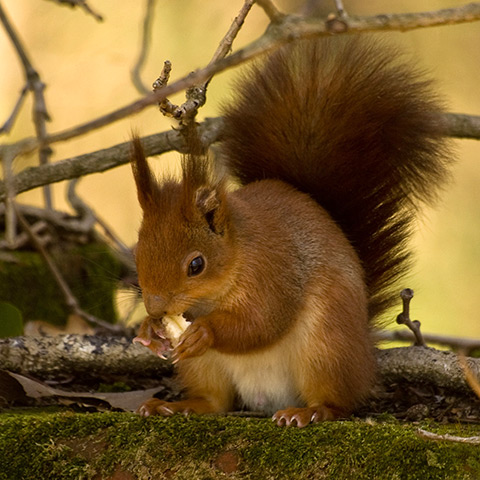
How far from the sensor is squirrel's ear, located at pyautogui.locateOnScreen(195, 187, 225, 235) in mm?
1937

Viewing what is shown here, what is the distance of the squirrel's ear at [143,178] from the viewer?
1.90m

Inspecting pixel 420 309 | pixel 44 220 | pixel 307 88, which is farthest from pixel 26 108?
pixel 307 88

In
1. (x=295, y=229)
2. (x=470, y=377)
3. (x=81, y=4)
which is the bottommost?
(x=470, y=377)

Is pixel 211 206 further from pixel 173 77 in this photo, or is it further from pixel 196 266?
pixel 173 77

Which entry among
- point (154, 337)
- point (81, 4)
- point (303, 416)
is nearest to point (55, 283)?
point (81, 4)

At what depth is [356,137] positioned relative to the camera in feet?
7.32

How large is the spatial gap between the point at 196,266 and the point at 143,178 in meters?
0.22

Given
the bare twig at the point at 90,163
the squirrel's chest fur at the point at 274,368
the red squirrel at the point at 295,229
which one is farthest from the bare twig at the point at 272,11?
the squirrel's chest fur at the point at 274,368

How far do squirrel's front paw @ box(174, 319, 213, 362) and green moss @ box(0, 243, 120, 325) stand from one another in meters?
1.09

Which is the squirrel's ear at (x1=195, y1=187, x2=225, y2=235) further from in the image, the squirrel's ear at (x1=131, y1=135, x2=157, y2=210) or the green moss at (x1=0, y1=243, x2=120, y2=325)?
the green moss at (x1=0, y1=243, x2=120, y2=325)

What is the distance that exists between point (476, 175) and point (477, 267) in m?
0.48

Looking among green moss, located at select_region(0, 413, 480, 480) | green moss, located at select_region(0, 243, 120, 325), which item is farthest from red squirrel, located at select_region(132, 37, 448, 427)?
green moss, located at select_region(0, 243, 120, 325)

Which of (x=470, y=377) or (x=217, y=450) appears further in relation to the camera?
(x=217, y=450)

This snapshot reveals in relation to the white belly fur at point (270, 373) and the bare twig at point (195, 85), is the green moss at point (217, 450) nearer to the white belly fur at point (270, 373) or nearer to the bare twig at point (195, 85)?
the white belly fur at point (270, 373)
